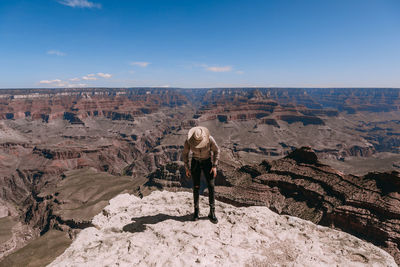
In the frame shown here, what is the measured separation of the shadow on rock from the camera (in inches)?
Answer: 312

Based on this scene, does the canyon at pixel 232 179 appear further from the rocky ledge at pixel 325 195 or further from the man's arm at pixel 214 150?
the man's arm at pixel 214 150

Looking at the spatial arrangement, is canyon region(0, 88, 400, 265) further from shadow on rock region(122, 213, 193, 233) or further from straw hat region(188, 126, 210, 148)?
straw hat region(188, 126, 210, 148)

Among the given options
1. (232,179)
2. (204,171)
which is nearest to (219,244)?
(204,171)

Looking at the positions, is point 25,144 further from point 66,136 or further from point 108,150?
point 108,150

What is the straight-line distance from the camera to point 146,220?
8562 mm

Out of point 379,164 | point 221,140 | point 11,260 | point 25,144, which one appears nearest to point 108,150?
point 25,144

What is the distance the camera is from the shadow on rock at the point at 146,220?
312 inches

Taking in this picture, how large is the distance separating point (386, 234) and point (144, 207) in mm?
36911

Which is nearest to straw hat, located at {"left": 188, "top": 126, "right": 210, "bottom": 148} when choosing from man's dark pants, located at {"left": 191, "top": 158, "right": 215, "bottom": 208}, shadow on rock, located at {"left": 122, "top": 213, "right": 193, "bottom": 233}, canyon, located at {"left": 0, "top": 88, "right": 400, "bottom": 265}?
man's dark pants, located at {"left": 191, "top": 158, "right": 215, "bottom": 208}

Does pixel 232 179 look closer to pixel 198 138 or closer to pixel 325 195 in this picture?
pixel 325 195

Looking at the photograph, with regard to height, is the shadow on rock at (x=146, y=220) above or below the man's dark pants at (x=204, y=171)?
below

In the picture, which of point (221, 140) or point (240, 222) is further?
point (221, 140)

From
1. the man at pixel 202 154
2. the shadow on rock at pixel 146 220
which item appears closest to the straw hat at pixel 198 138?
the man at pixel 202 154

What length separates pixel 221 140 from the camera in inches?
6491
